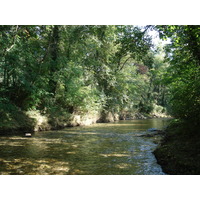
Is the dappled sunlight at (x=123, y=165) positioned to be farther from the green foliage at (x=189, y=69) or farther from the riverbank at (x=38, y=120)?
the riverbank at (x=38, y=120)

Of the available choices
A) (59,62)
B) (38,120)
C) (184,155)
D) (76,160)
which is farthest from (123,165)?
(59,62)

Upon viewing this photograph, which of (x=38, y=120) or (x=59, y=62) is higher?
(x=59, y=62)

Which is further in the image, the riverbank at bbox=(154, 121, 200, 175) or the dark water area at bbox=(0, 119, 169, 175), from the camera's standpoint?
the dark water area at bbox=(0, 119, 169, 175)

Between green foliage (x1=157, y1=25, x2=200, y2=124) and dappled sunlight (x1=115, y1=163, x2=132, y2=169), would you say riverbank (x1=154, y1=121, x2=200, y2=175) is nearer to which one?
green foliage (x1=157, y1=25, x2=200, y2=124)

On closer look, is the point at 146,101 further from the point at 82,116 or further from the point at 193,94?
the point at 193,94

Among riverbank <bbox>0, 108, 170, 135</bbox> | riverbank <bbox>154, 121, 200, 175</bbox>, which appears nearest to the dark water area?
riverbank <bbox>154, 121, 200, 175</bbox>

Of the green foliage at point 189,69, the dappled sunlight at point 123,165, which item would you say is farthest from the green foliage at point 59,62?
the dappled sunlight at point 123,165

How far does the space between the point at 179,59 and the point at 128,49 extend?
8.41 feet

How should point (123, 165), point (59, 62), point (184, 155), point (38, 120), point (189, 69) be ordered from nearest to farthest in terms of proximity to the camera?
point (184, 155), point (123, 165), point (189, 69), point (38, 120), point (59, 62)

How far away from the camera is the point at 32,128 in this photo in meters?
13.0

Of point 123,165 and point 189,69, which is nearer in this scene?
point 123,165

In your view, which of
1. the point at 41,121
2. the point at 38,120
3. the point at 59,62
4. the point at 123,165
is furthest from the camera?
the point at 59,62

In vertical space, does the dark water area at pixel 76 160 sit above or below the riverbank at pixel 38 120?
below

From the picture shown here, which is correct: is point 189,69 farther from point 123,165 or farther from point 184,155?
point 123,165
